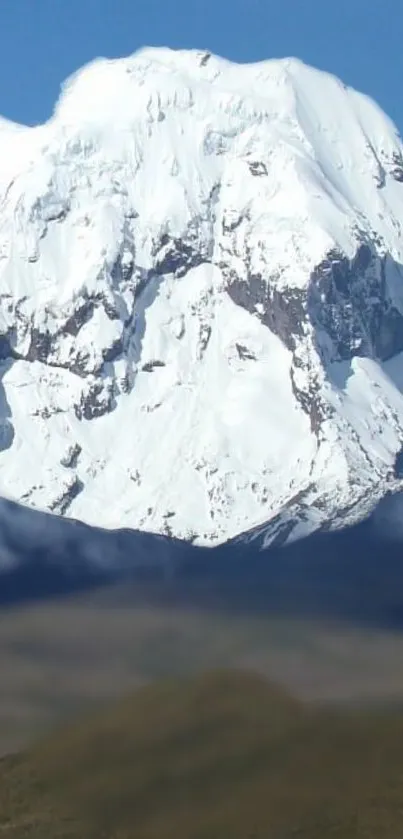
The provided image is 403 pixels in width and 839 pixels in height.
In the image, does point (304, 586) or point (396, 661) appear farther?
point (304, 586)

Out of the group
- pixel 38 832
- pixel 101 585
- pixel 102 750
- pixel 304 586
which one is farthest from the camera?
pixel 101 585

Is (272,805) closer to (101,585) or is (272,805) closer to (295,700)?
(295,700)

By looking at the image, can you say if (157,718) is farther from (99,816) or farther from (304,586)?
(304,586)

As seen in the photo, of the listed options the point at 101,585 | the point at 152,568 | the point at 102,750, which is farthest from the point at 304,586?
the point at 102,750

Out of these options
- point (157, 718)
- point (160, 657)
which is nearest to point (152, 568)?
point (160, 657)

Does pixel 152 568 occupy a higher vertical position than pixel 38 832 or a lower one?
higher

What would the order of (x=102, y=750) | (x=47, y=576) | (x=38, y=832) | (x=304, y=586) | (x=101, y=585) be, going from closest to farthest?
(x=38, y=832) < (x=102, y=750) < (x=304, y=586) < (x=101, y=585) < (x=47, y=576)
